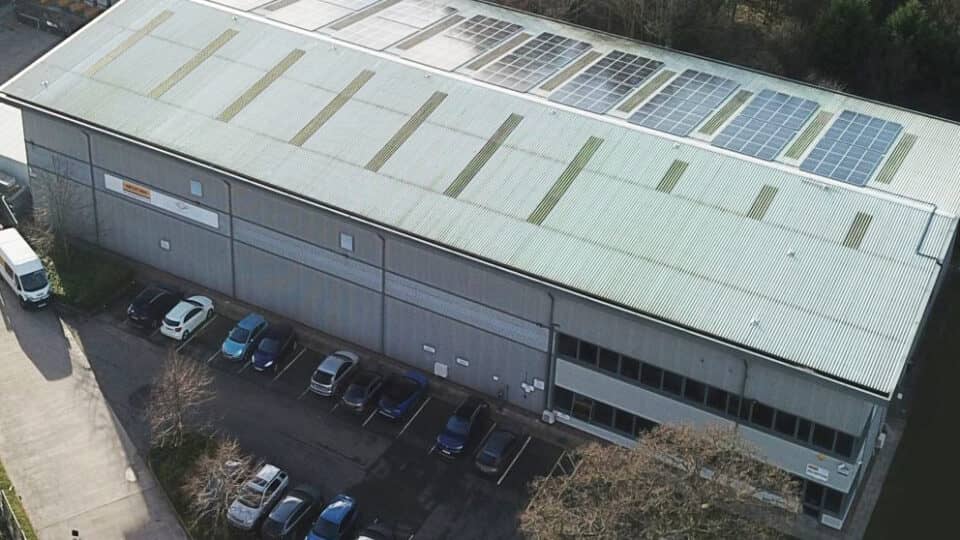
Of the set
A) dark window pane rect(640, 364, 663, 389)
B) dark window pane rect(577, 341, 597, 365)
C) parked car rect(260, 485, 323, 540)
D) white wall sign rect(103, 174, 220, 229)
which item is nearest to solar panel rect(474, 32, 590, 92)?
dark window pane rect(577, 341, 597, 365)

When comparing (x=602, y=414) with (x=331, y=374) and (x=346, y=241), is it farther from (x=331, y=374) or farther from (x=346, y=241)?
(x=346, y=241)

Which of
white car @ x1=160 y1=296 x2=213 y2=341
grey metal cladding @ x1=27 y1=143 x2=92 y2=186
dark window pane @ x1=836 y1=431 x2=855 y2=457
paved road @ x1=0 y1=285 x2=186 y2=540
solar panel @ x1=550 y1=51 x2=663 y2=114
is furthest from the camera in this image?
grey metal cladding @ x1=27 y1=143 x2=92 y2=186

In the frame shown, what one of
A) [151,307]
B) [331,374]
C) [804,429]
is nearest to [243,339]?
[331,374]

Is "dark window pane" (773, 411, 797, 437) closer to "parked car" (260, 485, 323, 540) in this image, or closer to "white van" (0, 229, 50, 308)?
"parked car" (260, 485, 323, 540)

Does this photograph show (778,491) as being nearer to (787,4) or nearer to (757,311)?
(757,311)

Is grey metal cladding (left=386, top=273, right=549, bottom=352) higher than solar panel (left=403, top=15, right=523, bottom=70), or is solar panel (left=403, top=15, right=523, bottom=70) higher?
solar panel (left=403, top=15, right=523, bottom=70)

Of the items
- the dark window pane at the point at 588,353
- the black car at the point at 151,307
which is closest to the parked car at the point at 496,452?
the dark window pane at the point at 588,353

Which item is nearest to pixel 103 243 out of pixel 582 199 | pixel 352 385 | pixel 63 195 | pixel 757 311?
pixel 63 195

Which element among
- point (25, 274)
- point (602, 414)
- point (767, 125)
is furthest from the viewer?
point (25, 274)
